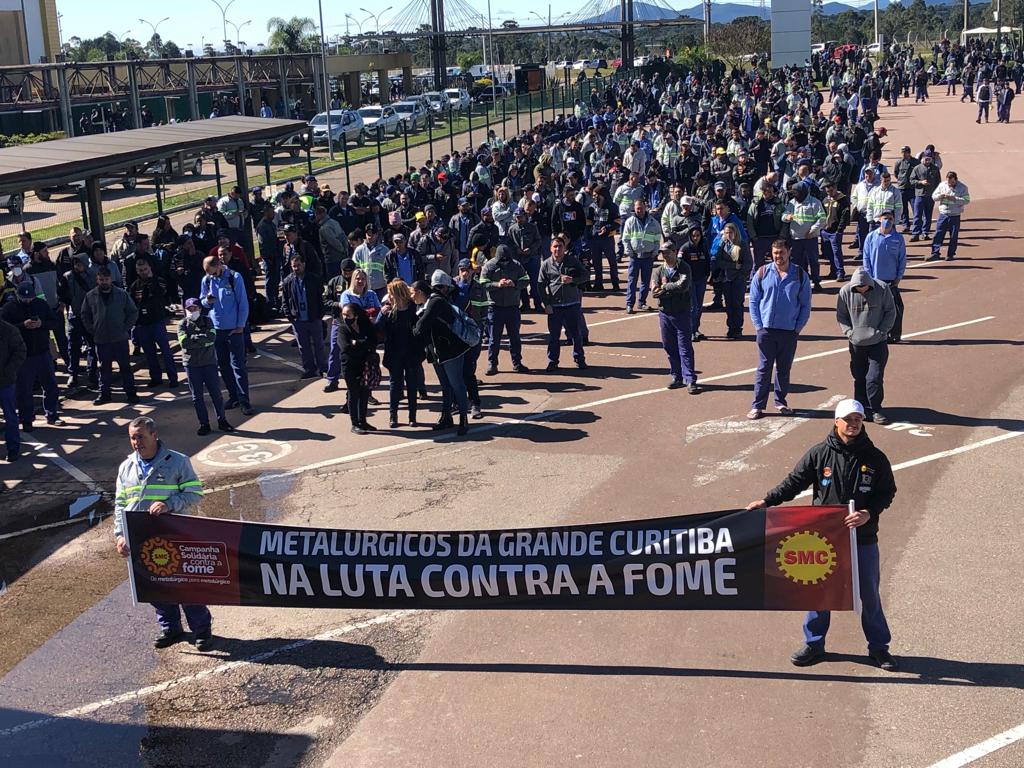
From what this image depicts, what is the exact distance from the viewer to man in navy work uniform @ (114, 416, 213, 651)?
323 inches

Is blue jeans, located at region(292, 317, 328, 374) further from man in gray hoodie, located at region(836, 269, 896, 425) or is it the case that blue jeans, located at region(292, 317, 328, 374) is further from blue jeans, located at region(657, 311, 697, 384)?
man in gray hoodie, located at region(836, 269, 896, 425)

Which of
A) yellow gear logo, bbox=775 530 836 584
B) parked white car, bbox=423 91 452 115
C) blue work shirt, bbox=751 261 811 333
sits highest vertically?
parked white car, bbox=423 91 452 115

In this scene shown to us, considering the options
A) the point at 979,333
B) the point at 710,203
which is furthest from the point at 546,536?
the point at 710,203

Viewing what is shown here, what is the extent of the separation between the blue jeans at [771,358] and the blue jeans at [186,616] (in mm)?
6790

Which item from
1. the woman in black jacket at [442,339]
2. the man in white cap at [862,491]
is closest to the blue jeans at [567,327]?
the woman in black jacket at [442,339]

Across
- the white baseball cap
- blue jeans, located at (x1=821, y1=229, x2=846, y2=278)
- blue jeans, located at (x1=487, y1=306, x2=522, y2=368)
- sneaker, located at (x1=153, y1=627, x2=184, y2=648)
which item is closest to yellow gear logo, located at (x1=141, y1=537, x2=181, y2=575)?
sneaker, located at (x1=153, y1=627, x2=184, y2=648)

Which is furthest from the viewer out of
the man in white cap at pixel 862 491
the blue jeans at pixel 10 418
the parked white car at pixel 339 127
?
the parked white car at pixel 339 127

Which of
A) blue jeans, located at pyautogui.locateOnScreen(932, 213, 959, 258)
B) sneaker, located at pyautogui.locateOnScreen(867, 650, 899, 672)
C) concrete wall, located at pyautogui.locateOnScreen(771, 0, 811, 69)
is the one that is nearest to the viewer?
sneaker, located at pyautogui.locateOnScreen(867, 650, 899, 672)

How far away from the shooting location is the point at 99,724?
294 inches

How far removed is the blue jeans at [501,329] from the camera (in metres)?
15.4

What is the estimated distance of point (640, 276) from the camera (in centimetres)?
1936

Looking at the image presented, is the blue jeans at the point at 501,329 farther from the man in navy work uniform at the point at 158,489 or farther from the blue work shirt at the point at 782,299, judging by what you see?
the man in navy work uniform at the point at 158,489

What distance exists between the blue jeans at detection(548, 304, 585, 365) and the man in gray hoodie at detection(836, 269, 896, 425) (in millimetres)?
3785

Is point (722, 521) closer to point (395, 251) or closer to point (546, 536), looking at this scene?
point (546, 536)
